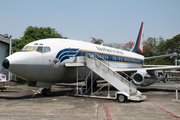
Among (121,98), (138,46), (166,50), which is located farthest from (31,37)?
(166,50)

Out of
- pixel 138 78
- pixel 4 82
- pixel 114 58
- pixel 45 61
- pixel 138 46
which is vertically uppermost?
pixel 138 46

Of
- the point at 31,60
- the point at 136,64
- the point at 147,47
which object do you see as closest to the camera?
the point at 31,60

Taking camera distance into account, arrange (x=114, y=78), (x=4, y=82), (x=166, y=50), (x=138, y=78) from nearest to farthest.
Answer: (x=114, y=78), (x=4, y=82), (x=138, y=78), (x=166, y=50)

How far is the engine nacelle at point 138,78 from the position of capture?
16.2 metres

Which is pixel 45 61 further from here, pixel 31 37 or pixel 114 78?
pixel 31 37

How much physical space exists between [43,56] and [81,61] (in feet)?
9.35

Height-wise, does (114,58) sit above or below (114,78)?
above

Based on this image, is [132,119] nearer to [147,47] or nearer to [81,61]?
[81,61]

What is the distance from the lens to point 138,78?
16.7 m

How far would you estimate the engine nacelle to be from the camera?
16.2 m

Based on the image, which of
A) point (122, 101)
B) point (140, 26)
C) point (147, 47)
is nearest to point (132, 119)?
point (122, 101)

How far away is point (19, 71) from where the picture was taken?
36.4 ft

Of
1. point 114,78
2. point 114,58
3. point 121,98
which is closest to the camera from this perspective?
point 121,98

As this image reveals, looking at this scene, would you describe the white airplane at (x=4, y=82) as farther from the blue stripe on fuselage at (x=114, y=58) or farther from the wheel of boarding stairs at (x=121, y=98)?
the wheel of boarding stairs at (x=121, y=98)
